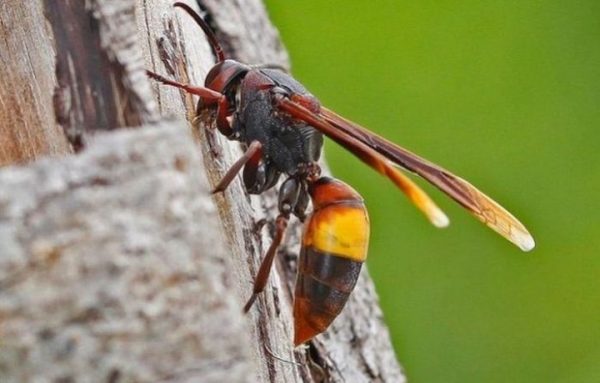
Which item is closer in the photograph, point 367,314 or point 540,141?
point 367,314

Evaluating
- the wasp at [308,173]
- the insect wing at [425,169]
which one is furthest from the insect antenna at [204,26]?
the insect wing at [425,169]

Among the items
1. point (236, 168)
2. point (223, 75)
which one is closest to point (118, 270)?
point (236, 168)

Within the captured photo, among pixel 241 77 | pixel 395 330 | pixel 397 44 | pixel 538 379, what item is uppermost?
pixel 397 44

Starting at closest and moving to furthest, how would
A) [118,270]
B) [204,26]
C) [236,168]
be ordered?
[118,270] → [236,168] → [204,26]

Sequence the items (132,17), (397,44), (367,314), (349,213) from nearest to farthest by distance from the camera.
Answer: (132,17) → (349,213) → (367,314) → (397,44)

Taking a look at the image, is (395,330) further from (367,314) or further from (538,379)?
(367,314)

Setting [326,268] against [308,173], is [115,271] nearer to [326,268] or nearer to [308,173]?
[326,268]

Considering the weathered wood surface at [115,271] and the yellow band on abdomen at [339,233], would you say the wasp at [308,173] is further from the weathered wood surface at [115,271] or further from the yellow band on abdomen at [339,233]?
the weathered wood surface at [115,271]

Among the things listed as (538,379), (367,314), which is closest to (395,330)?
(538,379)
